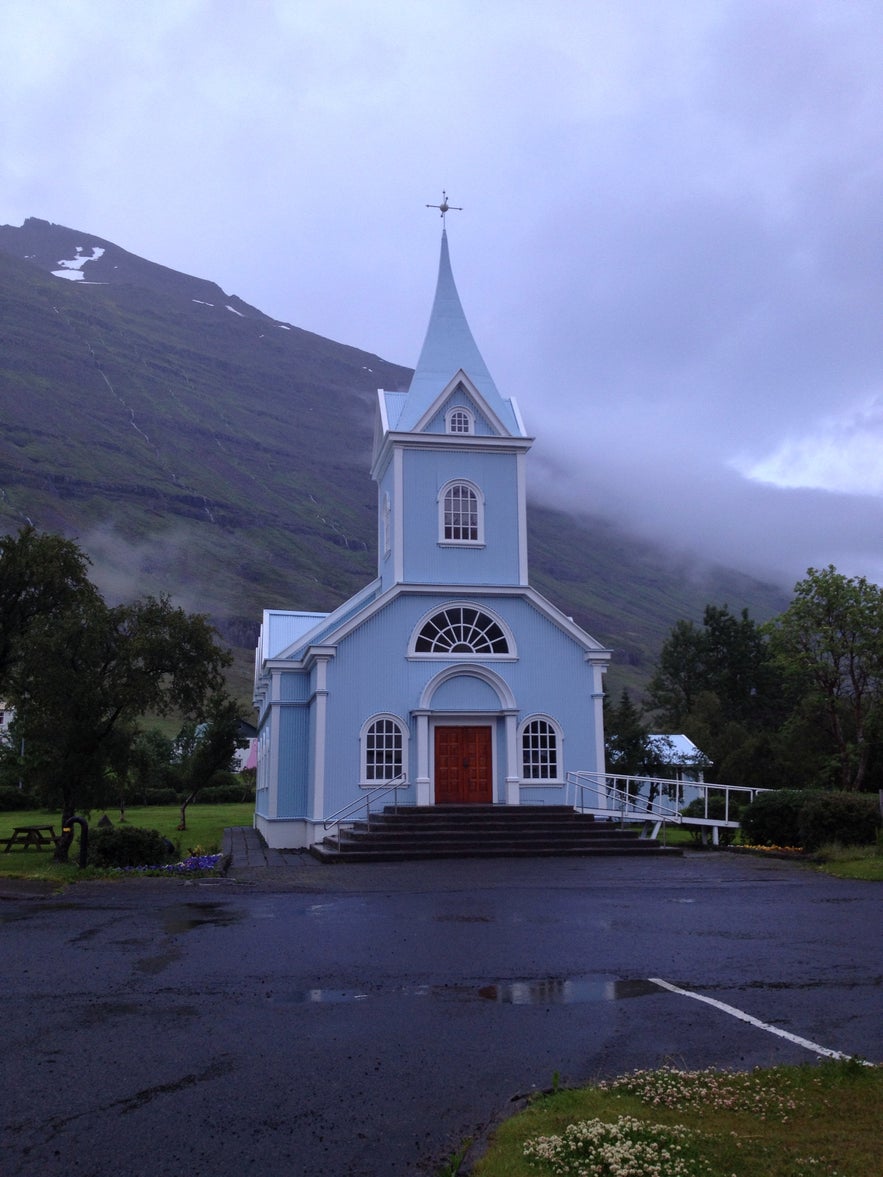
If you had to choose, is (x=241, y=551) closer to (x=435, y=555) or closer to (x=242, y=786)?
(x=242, y=786)

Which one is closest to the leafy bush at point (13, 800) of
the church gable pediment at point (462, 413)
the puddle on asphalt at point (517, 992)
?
the church gable pediment at point (462, 413)

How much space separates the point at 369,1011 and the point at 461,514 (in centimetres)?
2196

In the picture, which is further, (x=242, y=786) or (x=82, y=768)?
(x=242, y=786)

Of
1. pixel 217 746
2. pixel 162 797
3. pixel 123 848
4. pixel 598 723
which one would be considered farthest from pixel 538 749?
pixel 162 797

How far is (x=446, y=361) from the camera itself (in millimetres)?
30828

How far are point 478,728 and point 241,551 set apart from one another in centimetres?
17347

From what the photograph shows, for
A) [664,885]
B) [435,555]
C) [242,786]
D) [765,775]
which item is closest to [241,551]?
[242,786]

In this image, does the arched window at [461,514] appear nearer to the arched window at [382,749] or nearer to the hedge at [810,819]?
the arched window at [382,749]

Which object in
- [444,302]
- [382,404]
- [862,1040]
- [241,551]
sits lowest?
[862,1040]

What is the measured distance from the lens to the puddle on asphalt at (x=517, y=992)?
798cm

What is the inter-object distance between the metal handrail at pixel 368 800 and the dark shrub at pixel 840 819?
945cm

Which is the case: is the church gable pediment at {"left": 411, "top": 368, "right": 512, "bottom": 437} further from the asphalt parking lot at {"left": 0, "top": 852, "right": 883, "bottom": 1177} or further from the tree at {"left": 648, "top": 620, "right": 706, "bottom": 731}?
the tree at {"left": 648, "top": 620, "right": 706, "bottom": 731}

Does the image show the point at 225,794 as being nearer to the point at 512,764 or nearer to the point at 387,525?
the point at 387,525

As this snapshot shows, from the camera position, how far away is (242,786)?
64.7m
